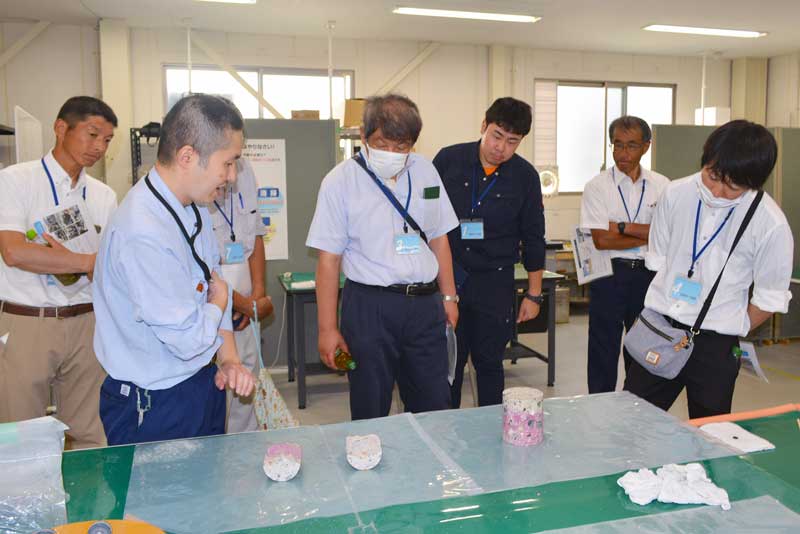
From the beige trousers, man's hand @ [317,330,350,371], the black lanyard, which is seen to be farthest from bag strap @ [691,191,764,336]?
the beige trousers

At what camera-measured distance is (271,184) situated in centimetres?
445

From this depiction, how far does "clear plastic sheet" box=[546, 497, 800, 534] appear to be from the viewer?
3.52 feet

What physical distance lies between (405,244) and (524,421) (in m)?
0.88

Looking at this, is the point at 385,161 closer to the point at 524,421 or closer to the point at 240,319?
the point at 240,319

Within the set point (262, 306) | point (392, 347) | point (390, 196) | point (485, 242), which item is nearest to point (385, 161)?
point (390, 196)

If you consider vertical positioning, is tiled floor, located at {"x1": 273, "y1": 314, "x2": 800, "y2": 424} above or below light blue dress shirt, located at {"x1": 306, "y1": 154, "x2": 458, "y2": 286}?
below

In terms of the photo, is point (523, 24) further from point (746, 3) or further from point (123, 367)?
point (123, 367)

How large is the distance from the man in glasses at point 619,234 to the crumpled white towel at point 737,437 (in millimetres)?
1593

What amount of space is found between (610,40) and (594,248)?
4.92m

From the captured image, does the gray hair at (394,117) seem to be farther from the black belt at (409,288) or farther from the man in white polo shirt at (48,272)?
the man in white polo shirt at (48,272)

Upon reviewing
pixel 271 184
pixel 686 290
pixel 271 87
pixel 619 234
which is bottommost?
pixel 686 290

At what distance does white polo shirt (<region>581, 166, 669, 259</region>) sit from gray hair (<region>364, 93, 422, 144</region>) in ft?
4.83

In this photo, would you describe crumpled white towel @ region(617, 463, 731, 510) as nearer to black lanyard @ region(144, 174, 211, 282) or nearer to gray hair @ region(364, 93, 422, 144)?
black lanyard @ region(144, 174, 211, 282)

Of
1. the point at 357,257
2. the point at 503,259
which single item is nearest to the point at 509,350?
the point at 503,259
